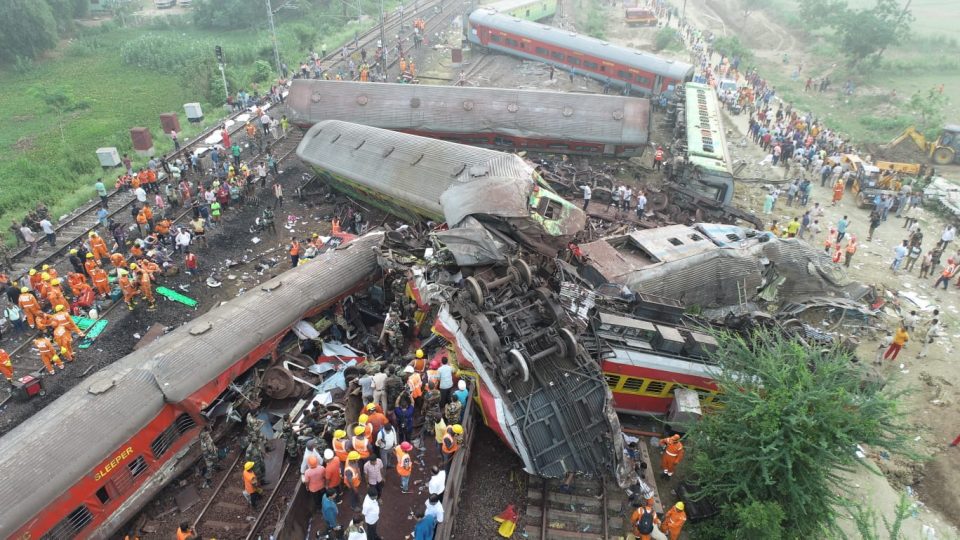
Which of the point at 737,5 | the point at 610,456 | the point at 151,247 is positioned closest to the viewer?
the point at 610,456

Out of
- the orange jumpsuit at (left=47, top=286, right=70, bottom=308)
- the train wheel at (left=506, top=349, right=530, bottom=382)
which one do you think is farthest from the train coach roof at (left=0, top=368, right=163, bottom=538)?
the train wheel at (left=506, top=349, right=530, bottom=382)

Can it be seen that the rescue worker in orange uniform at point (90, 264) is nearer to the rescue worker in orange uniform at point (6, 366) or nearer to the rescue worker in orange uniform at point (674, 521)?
the rescue worker in orange uniform at point (6, 366)

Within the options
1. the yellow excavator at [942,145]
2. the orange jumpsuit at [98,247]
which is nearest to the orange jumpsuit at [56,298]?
the orange jumpsuit at [98,247]

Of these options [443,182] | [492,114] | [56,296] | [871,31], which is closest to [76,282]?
[56,296]

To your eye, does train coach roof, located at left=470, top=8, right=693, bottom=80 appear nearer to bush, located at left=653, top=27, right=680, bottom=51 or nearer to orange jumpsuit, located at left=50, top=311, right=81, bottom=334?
bush, located at left=653, top=27, right=680, bottom=51

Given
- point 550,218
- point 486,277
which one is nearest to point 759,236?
point 550,218

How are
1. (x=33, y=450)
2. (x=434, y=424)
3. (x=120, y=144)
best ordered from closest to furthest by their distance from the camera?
(x=33, y=450)
(x=434, y=424)
(x=120, y=144)

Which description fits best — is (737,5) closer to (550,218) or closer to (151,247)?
(550,218)
